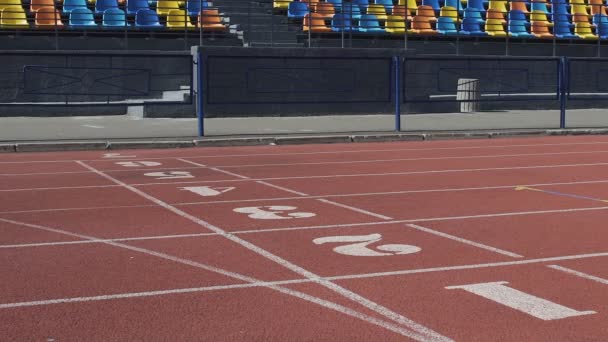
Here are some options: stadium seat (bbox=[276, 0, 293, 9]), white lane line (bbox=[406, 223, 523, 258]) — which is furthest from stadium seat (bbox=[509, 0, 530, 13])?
white lane line (bbox=[406, 223, 523, 258])

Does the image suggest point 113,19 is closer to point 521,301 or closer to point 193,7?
point 193,7

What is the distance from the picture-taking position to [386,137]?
58.7ft

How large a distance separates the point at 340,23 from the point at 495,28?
619 centimetres

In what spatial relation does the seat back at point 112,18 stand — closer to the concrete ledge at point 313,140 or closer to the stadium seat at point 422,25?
the stadium seat at point 422,25

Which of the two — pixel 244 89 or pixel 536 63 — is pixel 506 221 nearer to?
pixel 244 89

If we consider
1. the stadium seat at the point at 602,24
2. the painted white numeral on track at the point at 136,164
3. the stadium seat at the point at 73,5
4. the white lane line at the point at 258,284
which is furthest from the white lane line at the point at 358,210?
the stadium seat at the point at 602,24

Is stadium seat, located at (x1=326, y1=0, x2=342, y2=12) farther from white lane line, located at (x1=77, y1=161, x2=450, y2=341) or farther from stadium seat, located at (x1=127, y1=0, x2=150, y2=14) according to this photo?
white lane line, located at (x1=77, y1=161, x2=450, y2=341)

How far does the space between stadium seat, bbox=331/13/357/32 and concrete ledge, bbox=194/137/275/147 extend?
36.6ft

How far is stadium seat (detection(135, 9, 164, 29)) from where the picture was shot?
26422 mm

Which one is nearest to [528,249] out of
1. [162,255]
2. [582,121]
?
[162,255]

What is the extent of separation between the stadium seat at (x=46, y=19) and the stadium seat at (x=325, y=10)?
26.6 ft

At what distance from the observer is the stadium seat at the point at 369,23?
29266mm

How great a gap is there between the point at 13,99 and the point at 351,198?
1641 centimetres

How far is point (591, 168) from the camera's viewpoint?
13.1 meters
